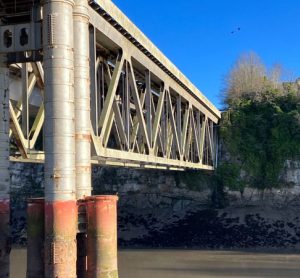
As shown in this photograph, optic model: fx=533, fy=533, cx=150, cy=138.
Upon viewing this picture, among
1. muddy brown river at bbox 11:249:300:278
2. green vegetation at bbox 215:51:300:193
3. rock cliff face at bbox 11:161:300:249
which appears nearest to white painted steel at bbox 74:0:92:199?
→ muddy brown river at bbox 11:249:300:278

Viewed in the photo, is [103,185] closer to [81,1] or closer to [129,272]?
A: [129,272]

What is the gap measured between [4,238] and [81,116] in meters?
4.22

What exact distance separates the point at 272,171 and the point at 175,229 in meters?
10.3

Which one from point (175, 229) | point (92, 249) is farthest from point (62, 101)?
point (175, 229)

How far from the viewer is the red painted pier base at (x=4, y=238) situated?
14.1 metres

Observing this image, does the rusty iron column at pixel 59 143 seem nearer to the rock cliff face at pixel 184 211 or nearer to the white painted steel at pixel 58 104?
the white painted steel at pixel 58 104

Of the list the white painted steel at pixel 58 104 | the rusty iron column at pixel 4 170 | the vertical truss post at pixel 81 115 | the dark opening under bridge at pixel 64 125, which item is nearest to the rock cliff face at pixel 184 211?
the dark opening under bridge at pixel 64 125

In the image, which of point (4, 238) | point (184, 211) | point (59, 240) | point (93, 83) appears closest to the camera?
point (59, 240)

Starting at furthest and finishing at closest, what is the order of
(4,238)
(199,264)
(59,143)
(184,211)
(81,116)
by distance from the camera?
(184,211) → (199,264) → (4,238) → (81,116) → (59,143)

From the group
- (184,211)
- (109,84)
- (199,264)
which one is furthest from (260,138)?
(109,84)

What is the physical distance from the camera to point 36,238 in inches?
477

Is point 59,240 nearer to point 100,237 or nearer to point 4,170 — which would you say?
point 100,237

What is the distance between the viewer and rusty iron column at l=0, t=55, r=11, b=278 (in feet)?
46.3

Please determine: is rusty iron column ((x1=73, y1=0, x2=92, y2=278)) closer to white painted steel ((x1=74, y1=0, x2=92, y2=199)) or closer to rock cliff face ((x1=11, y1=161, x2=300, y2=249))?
white painted steel ((x1=74, y1=0, x2=92, y2=199))
